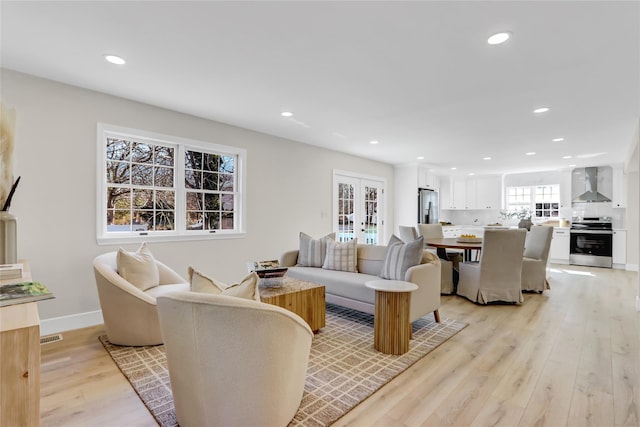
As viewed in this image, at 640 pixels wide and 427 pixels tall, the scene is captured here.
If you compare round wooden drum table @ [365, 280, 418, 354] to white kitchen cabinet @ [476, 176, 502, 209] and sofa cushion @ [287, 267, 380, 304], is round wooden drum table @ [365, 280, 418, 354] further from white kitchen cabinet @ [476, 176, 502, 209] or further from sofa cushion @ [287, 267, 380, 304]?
white kitchen cabinet @ [476, 176, 502, 209]

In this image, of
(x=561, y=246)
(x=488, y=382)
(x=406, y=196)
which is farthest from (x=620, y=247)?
(x=488, y=382)

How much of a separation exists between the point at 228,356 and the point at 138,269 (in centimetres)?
196

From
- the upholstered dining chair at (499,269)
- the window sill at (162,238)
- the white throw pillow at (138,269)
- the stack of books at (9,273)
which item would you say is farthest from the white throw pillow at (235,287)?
the upholstered dining chair at (499,269)

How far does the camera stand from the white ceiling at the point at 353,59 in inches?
76.7

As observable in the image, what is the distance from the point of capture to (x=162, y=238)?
3.80 m

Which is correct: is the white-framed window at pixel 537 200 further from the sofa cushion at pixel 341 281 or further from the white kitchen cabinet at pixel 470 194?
the sofa cushion at pixel 341 281

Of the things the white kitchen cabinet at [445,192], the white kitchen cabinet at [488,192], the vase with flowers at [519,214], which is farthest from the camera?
the white kitchen cabinet at [445,192]

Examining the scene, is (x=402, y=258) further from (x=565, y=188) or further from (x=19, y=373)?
(x=565, y=188)

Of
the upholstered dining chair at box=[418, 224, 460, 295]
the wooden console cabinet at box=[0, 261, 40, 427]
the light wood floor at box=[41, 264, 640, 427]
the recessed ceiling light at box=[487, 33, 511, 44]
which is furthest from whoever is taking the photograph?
the upholstered dining chair at box=[418, 224, 460, 295]

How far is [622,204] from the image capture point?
7.08m

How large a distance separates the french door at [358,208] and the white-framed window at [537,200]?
13.7 feet

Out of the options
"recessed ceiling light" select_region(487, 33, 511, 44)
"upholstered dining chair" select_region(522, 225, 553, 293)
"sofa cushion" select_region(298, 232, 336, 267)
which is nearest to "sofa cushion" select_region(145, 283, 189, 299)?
"sofa cushion" select_region(298, 232, 336, 267)

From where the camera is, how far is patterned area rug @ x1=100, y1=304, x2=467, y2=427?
1.91m

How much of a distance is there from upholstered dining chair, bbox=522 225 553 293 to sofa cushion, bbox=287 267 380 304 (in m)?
2.87
